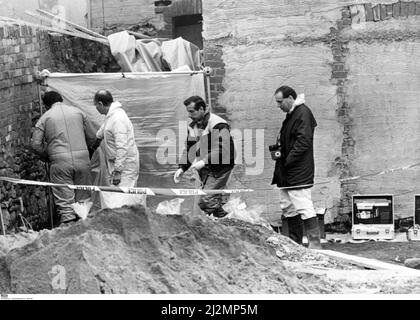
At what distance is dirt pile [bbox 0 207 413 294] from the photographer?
739 cm

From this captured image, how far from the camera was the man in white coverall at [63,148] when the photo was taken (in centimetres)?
1110

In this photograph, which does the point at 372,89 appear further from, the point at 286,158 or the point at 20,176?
the point at 20,176

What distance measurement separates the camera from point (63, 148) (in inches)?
438

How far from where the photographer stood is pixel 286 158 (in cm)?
1065

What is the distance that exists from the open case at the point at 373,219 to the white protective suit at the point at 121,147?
2465mm

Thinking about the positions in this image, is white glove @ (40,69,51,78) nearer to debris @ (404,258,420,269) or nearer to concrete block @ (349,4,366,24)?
concrete block @ (349,4,366,24)

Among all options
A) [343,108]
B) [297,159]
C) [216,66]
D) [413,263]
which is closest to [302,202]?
[297,159]

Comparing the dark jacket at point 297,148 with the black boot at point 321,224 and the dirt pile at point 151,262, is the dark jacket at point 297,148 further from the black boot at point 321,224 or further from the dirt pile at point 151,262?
the dirt pile at point 151,262

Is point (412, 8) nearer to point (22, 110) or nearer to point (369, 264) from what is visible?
point (369, 264)

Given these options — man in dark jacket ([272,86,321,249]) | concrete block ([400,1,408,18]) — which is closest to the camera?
man in dark jacket ([272,86,321,249])

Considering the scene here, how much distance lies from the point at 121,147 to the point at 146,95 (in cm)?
105

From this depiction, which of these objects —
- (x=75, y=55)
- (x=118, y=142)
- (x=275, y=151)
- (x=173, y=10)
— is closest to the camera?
(x=275, y=151)

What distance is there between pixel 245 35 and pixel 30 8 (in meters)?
4.49
